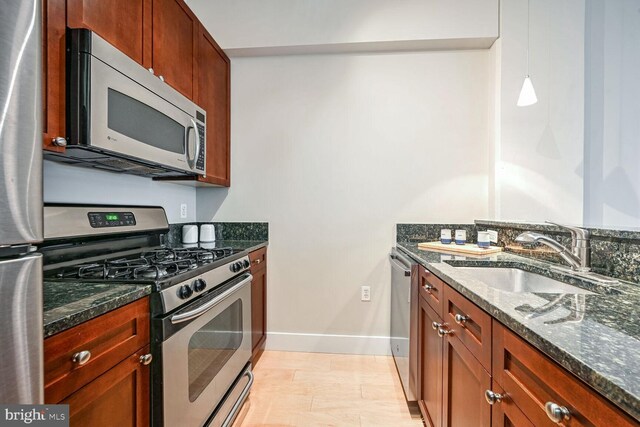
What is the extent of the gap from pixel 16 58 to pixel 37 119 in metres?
0.09

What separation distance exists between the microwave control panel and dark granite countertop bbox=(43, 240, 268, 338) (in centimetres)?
50

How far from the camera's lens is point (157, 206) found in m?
1.93

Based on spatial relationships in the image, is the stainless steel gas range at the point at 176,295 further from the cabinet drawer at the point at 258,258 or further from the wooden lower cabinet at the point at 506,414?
the wooden lower cabinet at the point at 506,414

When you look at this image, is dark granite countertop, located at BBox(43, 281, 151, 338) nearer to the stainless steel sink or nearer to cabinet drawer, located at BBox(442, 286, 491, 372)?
cabinet drawer, located at BBox(442, 286, 491, 372)

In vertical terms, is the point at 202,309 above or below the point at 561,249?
below

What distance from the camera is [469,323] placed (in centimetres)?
99

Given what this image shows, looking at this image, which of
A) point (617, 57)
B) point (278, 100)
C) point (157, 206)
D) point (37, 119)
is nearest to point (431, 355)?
point (37, 119)

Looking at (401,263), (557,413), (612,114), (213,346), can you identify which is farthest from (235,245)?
(612,114)

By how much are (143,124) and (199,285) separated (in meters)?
0.76

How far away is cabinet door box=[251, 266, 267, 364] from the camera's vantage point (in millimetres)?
2082

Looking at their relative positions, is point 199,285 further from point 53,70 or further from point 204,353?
point 53,70

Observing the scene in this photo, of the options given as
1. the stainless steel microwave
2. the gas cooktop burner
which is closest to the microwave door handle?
the stainless steel microwave

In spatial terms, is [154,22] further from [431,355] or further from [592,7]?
[592,7]

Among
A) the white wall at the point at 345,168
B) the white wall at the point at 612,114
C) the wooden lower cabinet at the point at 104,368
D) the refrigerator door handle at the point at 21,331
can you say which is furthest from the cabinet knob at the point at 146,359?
the white wall at the point at 612,114
